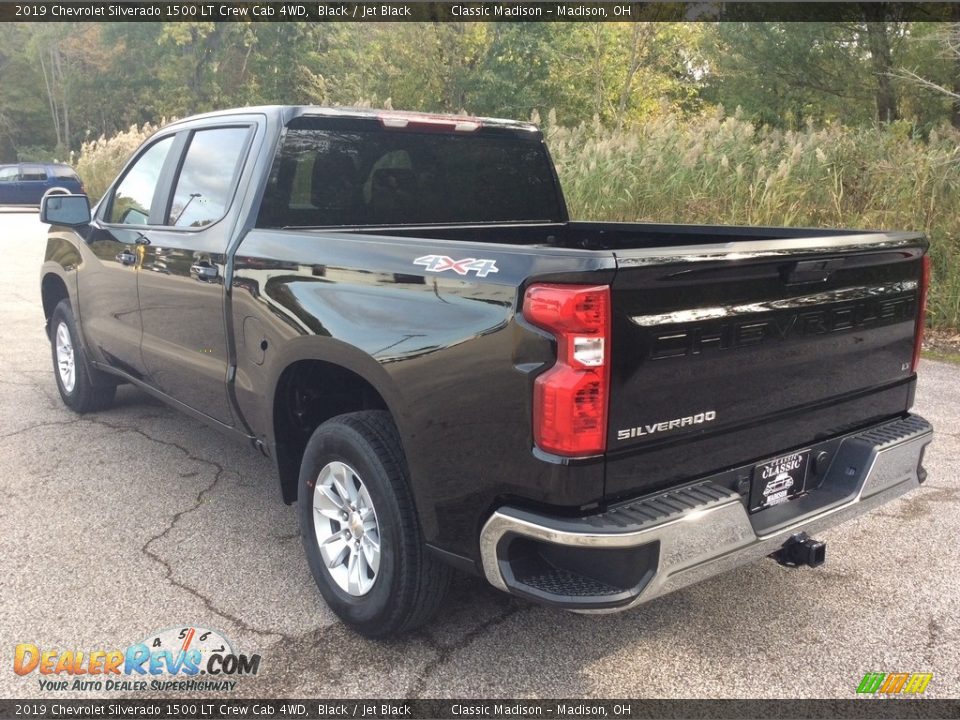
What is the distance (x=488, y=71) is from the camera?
27500mm

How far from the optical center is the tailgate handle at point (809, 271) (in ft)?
8.68

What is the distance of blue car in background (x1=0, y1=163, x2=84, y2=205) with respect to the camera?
2681 centimetres

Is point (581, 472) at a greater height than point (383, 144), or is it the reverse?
point (383, 144)

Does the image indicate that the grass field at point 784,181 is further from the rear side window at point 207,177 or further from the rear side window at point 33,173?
the rear side window at point 33,173

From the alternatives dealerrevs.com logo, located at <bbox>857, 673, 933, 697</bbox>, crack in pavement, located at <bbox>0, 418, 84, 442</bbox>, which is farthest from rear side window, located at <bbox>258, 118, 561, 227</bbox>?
crack in pavement, located at <bbox>0, 418, 84, 442</bbox>

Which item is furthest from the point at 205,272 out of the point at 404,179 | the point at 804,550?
the point at 804,550

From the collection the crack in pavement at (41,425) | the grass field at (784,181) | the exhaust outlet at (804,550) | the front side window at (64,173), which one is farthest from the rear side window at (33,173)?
the exhaust outlet at (804,550)

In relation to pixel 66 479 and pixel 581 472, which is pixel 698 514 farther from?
pixel 66 479

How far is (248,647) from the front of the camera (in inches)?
118

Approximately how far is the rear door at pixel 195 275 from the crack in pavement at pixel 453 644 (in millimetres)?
1550

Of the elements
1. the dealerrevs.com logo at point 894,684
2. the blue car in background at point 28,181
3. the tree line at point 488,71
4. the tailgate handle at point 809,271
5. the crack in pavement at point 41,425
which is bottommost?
the blue car in background at point 28,181

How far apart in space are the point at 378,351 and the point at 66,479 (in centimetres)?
271

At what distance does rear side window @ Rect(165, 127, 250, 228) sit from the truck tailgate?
2.25 m

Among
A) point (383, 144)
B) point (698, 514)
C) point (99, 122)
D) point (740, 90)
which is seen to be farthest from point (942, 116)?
point (99, 122)
